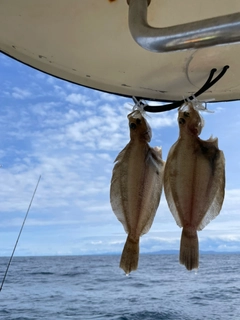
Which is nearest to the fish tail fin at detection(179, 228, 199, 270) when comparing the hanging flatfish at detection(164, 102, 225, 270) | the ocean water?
the hanging flatfish at detection(164, 102, 225, 270)

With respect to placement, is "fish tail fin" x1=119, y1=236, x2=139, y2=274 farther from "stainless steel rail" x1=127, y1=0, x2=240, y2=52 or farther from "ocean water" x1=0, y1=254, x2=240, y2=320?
"ocean water" x1=0, y1=254, x2=240, y2=320

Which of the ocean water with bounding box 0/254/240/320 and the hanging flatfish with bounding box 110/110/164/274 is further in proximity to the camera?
the ocean water with bounding box 0/254/240/320

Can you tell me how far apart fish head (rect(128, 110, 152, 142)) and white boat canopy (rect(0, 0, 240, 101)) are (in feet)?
0.26

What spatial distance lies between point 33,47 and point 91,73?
20cm

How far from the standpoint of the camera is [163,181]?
44.9 inches

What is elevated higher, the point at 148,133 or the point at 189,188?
the point at 148,133

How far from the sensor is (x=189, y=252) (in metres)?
1.00

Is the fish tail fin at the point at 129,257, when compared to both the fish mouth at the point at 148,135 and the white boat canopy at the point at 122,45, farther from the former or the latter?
the white boat canopy at the point at 122,45

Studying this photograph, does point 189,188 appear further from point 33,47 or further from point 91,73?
point 33,47

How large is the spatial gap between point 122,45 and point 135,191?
454 mm

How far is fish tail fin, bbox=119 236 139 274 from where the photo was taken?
107 centimetres

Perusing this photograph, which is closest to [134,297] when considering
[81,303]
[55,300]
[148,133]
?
[81,303]

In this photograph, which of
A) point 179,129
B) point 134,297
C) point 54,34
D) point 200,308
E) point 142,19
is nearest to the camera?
point 142,19

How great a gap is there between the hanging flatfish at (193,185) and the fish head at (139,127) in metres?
0.15
